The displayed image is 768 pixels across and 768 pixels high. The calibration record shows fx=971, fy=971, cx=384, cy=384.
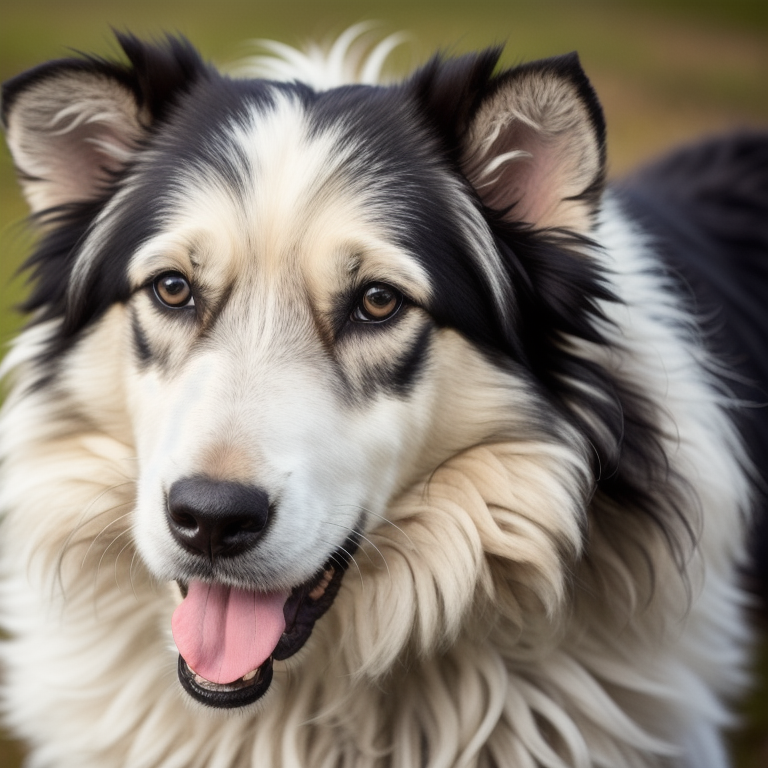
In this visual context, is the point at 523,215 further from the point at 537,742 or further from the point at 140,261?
the point at 537,742

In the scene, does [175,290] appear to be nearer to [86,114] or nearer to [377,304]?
[377,304]

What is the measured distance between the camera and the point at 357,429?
9.07 feet

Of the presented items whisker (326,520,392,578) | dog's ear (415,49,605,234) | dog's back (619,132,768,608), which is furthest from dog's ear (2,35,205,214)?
dog's back (619,132,768,608)

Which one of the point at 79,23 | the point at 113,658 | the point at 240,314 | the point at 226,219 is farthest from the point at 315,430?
Answer: the point at 79,23

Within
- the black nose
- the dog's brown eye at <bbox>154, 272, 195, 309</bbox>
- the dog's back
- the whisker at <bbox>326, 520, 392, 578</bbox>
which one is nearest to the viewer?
the black nose

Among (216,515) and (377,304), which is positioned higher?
(377,304)

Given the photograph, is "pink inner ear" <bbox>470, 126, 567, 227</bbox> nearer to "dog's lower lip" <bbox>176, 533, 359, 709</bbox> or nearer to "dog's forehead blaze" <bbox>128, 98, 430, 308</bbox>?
"dog's forehead blaze" <bbox>128, 98, 430, 308</bbox>

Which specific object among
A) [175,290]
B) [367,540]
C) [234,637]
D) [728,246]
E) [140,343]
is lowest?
[234,637]

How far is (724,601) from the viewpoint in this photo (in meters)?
3.71

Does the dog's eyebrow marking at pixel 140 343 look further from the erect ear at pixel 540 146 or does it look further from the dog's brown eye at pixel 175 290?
the erect ear at pixel 540 146

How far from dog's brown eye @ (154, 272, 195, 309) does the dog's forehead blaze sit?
0.04m

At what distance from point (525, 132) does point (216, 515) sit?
149 centimetres

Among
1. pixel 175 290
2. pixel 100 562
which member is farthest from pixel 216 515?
pixel 100 562

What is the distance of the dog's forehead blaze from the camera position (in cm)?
283
